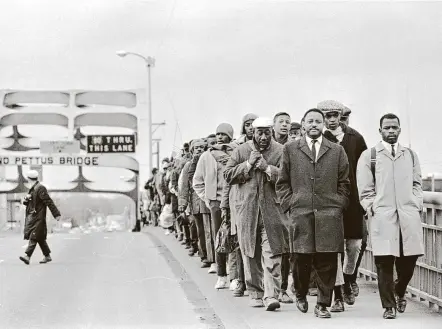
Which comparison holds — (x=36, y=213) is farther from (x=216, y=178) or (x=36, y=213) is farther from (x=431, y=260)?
(x=431, y=260)

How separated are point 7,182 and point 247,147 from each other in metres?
83.1

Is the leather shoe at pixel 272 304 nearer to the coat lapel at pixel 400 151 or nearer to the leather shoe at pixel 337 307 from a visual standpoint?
the leather shoe at pixel 337 307

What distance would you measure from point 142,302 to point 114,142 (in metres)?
65.1

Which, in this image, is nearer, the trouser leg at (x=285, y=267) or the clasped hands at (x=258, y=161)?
the clasped hands at (x=258, y=161)

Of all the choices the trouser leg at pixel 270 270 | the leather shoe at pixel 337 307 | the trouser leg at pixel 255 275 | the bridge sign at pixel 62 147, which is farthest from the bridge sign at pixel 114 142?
the leather shoe at pixel 337 307

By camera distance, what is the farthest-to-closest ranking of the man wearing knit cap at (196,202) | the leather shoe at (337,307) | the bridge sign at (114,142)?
the bridge sign at (114,142) < the man wearing knit cap at (196,202) < the leather shoe at (337,307)

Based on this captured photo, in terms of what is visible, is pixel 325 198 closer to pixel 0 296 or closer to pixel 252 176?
pixel 252 176

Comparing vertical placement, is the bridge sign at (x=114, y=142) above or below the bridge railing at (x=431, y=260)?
above

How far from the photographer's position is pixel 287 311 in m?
10.5

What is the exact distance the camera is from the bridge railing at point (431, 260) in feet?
33.9

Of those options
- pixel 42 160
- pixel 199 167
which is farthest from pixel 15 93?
pixel 199 167

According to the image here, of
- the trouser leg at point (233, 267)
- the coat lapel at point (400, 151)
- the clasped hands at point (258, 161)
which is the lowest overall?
the trouser leg at point (233, 267)

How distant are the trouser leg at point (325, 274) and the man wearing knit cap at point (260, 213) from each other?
66 centimetres

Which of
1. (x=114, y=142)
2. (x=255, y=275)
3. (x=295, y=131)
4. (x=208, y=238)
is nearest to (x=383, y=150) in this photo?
(x=255, y=275)
